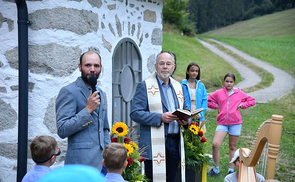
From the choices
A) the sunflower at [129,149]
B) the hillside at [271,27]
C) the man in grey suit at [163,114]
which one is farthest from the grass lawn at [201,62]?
the hillside at [271,27]

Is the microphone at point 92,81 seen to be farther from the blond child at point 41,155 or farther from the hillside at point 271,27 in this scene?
the hillside at point 271,27

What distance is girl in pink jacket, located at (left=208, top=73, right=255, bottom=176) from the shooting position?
611 centimetres

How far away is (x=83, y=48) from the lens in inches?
161

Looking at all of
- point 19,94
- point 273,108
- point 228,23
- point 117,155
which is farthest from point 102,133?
point 228,23

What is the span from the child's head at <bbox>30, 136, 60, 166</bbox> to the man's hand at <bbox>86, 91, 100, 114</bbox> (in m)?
0.41

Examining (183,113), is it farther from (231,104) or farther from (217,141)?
(231,104)

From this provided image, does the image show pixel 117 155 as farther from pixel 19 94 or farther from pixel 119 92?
pixel 119 92

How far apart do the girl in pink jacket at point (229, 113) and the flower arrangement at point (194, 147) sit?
4.43 ft

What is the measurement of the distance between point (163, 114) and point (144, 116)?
0.68 feet

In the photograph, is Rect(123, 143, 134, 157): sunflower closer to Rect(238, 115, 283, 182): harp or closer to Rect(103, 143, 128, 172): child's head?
Rect(103, 143, 128, 172): child's head

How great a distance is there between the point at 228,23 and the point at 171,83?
209 feet

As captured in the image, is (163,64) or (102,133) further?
(163,64)

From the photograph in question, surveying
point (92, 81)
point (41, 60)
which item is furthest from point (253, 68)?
point (92, 81)

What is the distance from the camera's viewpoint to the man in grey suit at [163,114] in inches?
157
